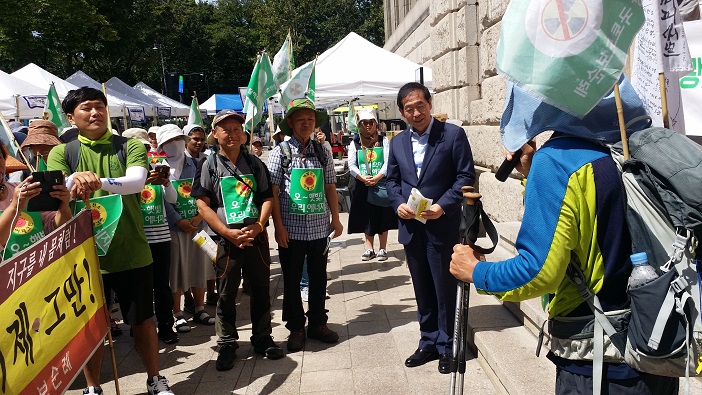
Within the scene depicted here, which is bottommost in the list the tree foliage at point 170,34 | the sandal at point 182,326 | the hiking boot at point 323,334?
the sandal at point 182,326

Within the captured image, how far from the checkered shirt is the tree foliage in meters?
4.65

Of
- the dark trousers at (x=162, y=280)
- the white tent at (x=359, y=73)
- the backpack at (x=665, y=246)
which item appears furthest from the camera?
the white tent at (x=359, y=73)

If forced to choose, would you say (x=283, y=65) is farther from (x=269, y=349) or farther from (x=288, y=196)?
(x=269, y=349)

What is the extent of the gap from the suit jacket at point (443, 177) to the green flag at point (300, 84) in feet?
11.1

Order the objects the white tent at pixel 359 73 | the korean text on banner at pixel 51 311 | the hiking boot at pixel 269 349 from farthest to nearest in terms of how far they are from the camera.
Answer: the white tent at pixel 359 73 → the hiking boot at pixel 269 349 → the korean text on banner at pixel 51 311

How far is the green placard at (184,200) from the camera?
6098 millimetres

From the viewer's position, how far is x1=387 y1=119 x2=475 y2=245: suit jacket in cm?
468

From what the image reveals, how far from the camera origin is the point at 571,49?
1977 millimetres

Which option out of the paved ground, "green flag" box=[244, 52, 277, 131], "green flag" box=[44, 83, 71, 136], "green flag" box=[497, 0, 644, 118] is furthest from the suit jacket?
"green flag" box=[44, 83, 71, 136]

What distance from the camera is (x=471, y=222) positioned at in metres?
2.79

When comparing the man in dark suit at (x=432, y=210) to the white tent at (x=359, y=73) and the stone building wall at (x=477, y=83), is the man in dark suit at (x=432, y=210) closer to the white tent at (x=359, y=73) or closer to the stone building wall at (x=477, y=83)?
the stone building wall at (x=477, y=83)

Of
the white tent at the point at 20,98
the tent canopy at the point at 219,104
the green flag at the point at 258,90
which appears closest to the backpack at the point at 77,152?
the green flag at the point at 258,90

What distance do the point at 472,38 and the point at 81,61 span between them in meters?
31.1

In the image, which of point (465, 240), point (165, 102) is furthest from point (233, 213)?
point (165, 102)
